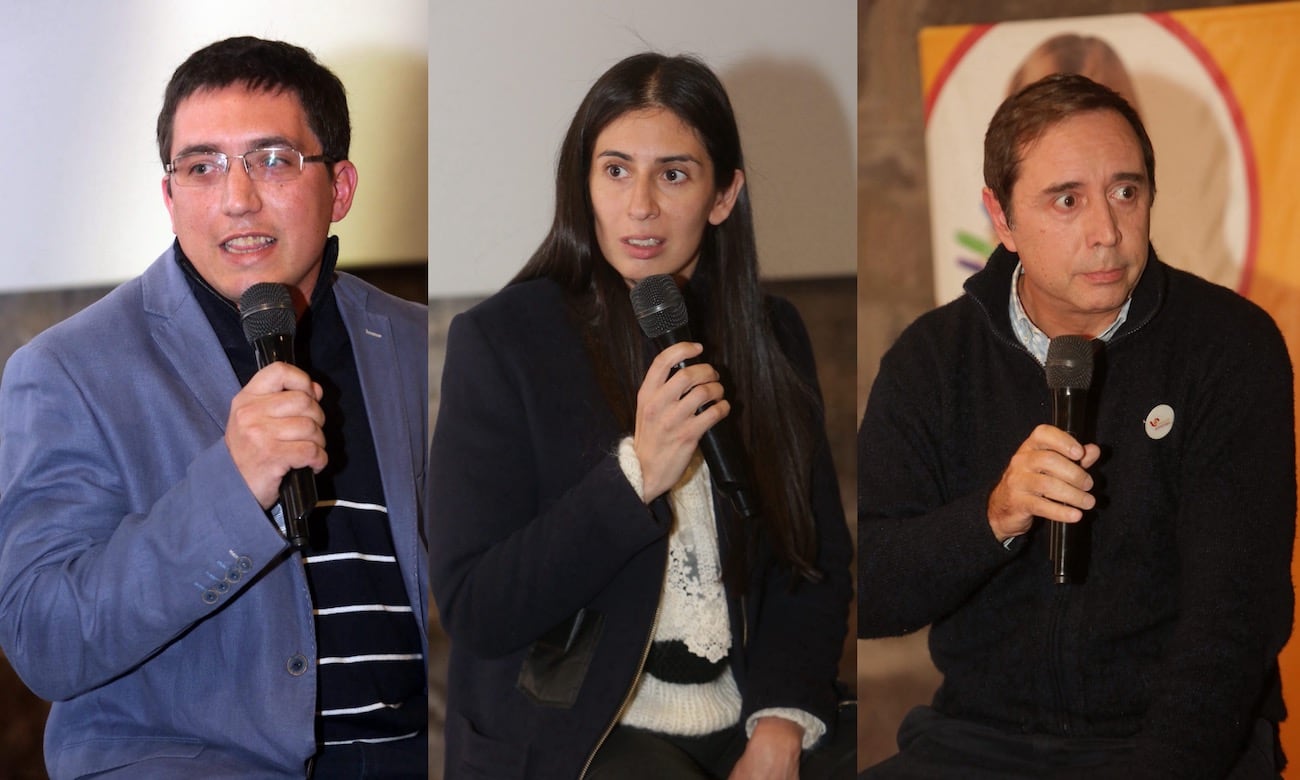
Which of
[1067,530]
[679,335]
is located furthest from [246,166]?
[1067,530]

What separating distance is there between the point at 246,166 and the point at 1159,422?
168 centimetres

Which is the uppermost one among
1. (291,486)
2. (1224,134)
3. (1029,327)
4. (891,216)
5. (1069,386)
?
(1224,134)

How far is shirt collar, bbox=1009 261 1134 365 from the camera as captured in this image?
2.29 metres

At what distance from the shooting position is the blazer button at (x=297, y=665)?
84.8 inches

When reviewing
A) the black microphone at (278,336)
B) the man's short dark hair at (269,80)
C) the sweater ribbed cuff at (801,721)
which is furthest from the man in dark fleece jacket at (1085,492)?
the man's short dark hair at (269,80)

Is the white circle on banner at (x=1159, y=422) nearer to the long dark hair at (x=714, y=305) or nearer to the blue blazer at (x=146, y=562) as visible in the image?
the long dark hair at (x=714, y=305)

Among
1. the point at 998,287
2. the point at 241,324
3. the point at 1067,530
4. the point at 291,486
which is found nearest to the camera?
the point at 291,486

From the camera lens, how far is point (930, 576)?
230 centimetres

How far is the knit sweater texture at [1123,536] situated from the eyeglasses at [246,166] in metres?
1.16

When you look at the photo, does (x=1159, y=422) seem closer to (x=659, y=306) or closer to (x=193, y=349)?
(x=659, y=306)

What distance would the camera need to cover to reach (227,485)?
6.46 feet

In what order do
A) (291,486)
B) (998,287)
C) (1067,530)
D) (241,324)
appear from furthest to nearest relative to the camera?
1. (998,287)
2. (241,324)
3. (1067,530)
4. (291,486)

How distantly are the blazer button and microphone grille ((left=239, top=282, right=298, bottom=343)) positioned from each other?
548mm

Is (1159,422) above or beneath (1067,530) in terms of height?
above
